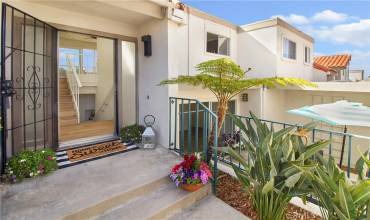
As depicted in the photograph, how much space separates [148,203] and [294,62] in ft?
34.8

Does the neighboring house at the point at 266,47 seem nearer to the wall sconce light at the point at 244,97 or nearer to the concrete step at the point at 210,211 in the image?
the wall sconce light at the point at 244,97

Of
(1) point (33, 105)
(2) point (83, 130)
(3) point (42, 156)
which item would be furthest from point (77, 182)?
(2) point (83, 130)

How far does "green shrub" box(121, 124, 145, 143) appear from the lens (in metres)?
5.52

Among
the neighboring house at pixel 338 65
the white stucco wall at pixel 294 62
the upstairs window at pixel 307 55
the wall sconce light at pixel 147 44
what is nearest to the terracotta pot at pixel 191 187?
the wall sconce light at pixel 147 44

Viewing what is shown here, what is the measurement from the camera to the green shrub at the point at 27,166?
3449 mm

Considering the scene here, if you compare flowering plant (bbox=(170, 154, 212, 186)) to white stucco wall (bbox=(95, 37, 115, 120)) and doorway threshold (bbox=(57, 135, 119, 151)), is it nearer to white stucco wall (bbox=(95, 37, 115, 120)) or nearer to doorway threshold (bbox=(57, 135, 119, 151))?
doorway threshold (bbox=(57, 135, 119, 151))

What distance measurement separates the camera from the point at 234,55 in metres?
9.72

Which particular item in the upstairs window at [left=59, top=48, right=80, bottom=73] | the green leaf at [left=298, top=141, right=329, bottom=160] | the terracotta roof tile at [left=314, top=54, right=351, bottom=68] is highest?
the terracotta roof tile at [left=314, top=54, right=351, bottom=68]

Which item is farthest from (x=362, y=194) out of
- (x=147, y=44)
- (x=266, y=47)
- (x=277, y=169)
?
(x=266, y=47)

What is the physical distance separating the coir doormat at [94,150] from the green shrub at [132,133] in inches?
9.0

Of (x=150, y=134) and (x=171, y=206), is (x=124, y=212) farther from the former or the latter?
(x=150, y=134)

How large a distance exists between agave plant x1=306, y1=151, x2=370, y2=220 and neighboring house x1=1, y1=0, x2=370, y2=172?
3458mm

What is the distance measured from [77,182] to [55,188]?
0.31m

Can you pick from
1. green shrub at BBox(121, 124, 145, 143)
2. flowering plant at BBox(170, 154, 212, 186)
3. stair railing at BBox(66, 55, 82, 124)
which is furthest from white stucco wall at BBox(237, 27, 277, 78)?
flowering plant at BBox(170, 154, 212, 186)
